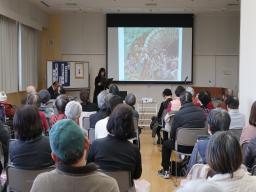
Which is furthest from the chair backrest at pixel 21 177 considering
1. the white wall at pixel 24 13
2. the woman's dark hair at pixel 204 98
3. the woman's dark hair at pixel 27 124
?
the white wall at pixel 24 13

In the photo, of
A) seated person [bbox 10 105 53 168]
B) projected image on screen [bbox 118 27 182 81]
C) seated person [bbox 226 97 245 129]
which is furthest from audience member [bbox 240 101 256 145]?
projected image on screen [bbox 118 27 182 81]

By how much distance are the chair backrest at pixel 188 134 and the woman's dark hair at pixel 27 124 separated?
2289mm

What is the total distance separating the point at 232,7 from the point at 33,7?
18.0 ft

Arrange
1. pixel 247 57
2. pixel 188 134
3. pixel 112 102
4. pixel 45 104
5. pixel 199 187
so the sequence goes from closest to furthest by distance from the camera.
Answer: pixel 199 187
pixel 112 102
pixel 188 134
pixel 45 104
pixel 247 57

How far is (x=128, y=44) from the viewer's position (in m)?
12.1

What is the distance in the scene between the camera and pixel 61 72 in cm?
1136

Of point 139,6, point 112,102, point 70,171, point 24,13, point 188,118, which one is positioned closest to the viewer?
point 70,171

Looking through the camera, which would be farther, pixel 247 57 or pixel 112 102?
pixel 247 57

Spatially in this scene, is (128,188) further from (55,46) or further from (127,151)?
(55,46)

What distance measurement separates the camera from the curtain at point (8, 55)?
8.73m

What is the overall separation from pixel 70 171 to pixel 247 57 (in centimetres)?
542

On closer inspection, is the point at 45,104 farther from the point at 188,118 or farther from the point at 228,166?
the point at 228,166

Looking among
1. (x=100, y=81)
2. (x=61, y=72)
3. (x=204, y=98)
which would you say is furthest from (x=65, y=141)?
(x=61, y=72)

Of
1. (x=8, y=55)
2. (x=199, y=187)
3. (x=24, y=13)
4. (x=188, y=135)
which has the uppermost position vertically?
Answer: (x=24, y=13)
